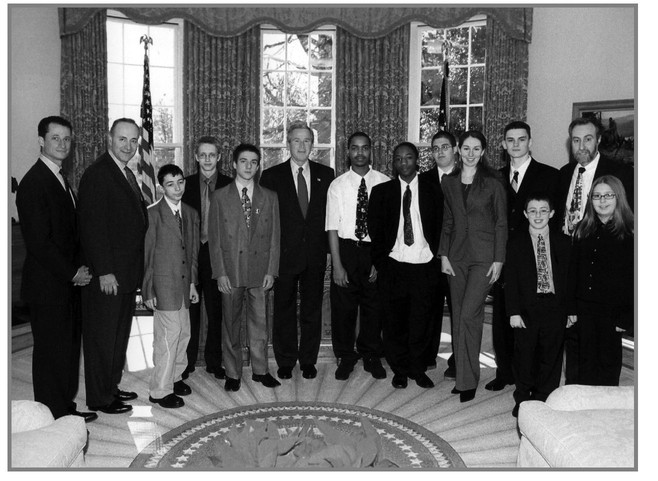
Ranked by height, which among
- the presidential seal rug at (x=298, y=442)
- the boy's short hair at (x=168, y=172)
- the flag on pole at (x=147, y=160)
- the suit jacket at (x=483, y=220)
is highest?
the flag on pole at (x=147, y=160)

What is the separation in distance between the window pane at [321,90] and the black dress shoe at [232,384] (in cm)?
507

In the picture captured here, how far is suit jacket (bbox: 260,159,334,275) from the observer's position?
4.01 m

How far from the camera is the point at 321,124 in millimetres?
8117

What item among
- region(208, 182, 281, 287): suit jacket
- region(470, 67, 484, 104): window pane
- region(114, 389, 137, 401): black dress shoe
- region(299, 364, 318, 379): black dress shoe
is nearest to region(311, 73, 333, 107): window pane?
region(470, 67, 484, 104): window pane

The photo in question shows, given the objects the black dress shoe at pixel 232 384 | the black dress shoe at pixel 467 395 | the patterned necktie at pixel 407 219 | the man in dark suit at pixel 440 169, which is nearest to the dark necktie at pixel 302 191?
the patterned necktie at pixel 407 219

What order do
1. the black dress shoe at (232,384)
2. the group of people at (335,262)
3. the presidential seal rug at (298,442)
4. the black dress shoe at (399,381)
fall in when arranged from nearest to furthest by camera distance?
the presidential seal rug at (298,442)
the group of people at (335,262)
the black dress shoe at (232,384)
the black dress shoe at (399,381)

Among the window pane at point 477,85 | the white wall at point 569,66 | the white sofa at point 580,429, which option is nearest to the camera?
the white sofa at point 580,429

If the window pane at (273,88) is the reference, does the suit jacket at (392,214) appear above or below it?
below

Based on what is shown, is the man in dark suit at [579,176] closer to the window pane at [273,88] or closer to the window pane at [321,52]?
the window pane at [321,52]

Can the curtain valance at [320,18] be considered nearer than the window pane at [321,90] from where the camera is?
Yes

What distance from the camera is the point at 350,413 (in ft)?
11.4

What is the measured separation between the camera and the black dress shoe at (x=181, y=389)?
3.76m

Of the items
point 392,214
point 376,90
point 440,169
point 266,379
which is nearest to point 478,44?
point 376,90
